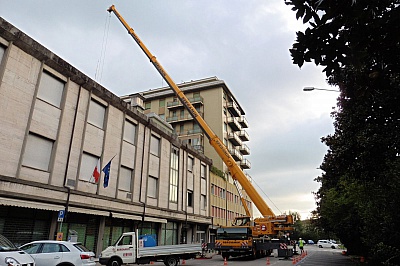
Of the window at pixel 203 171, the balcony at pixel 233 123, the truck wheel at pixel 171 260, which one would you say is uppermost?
the balcony at pixel 233 123

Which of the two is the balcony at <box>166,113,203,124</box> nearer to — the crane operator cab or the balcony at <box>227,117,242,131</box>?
the balcony at <box>227,117,242,131</box>

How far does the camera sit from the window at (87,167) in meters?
20.1

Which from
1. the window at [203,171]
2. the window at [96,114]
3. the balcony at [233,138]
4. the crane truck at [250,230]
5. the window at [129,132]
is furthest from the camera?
the balcony at [233,138]

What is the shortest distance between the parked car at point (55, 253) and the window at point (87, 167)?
29.1 feet

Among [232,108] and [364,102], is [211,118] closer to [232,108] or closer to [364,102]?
[232,108]

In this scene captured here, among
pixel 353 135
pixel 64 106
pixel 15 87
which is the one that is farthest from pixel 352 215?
pixel 15 87

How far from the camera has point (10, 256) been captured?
8133 millimetres

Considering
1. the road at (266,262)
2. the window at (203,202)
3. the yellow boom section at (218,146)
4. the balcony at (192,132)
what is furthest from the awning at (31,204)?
the balcony at (192,132)

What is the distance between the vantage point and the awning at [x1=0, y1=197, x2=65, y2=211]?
585 inches

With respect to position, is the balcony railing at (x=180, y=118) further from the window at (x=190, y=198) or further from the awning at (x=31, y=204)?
the awning at (x=31, y=204)

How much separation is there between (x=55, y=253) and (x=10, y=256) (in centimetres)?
295

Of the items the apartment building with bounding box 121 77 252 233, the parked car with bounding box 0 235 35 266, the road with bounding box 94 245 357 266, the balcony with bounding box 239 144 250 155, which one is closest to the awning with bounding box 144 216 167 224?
the road with bounding box 94 245 357 266

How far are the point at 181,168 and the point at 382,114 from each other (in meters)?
22.7

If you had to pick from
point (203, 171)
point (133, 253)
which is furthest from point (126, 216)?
point (203, 171)
